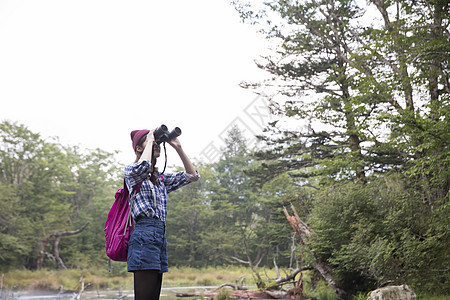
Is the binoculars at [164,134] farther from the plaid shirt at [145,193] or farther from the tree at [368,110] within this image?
the tree at [368,110]

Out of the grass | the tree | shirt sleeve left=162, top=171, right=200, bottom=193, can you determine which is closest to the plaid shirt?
shirt sleeve left=162, top=171, right=200, bottom=193

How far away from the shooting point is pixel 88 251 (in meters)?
22.4

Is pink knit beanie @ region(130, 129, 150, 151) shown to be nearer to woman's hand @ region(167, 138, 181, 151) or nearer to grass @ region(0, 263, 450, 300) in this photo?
woman's hand @ region(167, 138, 181, 151)

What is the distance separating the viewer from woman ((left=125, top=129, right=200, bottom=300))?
191 centimetres

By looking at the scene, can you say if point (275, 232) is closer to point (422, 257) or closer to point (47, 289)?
point (47, 289)

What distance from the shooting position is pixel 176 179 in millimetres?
2467

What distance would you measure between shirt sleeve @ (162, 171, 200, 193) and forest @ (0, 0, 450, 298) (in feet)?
13.0

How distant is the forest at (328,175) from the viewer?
5.90 meters

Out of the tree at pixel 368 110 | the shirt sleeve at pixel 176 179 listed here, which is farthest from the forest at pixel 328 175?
the shirt sleeve at pixel 176 179

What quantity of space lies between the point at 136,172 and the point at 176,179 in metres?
0.50

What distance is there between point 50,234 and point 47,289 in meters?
5.10

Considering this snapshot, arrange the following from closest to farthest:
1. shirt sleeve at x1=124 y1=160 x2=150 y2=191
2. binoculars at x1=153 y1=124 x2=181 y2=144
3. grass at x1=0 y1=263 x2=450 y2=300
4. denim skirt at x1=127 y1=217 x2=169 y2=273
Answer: denim skirt at x1=127 y1=217 x2=169 y2=273 → shirt sleeve at x1=124 y1=160 x2=150 y2=191 → binoculars at x1=153 y1=124 x2=181 y2=144 → grass at x1=0 y1=263 x2=450 y2=300

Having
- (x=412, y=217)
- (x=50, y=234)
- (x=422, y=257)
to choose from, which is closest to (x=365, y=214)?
(x=412, y=217)

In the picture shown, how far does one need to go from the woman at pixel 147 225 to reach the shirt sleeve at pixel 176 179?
15 cm
